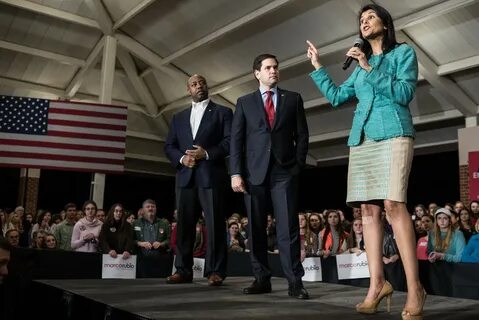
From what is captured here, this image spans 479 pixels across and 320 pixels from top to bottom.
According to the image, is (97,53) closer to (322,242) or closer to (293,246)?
(322,242)

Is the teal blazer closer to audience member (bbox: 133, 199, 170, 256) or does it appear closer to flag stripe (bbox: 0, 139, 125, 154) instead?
audience member (bbox: 133, 199, 170, 256)

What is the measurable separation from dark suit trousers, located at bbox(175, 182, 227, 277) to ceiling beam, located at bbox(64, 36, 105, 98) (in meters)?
9.09

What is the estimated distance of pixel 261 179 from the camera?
9.30 ft

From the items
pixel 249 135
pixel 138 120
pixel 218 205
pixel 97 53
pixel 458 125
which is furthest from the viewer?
pixel 138 120

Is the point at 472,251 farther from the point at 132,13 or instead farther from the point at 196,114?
the point at 132,13

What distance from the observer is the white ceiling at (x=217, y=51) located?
848 centimetres

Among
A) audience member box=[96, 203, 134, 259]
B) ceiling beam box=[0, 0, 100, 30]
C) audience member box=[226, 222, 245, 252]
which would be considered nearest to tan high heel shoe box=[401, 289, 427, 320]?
audience member box=[96, 203, 134, 259]

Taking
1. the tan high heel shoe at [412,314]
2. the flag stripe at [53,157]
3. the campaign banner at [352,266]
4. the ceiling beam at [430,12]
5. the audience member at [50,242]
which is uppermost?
the ceiling beam at [430,12]

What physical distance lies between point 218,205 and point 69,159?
662 cm

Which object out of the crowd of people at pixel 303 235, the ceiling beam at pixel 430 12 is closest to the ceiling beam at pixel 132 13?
the ceiling beam at pixel 430 12

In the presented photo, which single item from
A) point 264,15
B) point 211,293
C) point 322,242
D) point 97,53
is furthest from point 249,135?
point 97,53

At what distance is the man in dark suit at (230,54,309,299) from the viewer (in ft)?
9.15

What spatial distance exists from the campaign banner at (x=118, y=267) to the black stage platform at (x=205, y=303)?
188 cm

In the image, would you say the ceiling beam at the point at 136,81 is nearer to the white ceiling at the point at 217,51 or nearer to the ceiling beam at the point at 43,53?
the white ceiling at the point at 217,51
